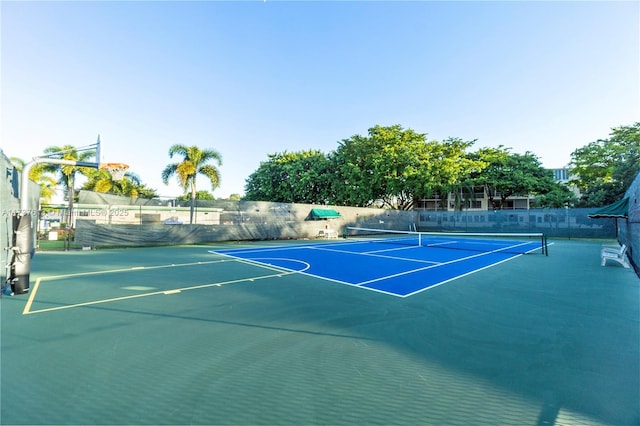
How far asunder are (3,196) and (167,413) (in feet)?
22.5

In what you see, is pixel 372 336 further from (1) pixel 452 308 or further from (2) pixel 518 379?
(1) pixel 452 308

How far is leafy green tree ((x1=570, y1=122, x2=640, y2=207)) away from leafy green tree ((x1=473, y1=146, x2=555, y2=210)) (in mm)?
6330

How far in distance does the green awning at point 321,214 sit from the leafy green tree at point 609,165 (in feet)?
92.1

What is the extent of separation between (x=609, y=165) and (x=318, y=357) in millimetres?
44346

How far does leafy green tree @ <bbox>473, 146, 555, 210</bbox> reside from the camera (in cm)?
4281

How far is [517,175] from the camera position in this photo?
42.8 meters

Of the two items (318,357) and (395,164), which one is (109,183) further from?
(318,357)

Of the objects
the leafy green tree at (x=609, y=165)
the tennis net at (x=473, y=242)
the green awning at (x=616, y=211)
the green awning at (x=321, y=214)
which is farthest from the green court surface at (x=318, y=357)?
the leafy green tree at (x=609, y=165)

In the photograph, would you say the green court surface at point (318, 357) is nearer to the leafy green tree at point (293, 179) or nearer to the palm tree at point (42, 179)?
the palm tree at point (42, 179)

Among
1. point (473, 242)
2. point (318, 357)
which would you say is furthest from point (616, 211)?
point (318, 357)

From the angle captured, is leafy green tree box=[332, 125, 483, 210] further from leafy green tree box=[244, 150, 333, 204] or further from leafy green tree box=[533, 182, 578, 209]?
leafy green tree box=[533, 182, 578, 209]

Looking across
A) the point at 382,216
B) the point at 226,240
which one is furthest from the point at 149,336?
the point at 382,216

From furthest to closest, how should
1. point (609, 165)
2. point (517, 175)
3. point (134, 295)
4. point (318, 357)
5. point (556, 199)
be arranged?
Answer: point (517, 175) < point (556, 199) < point (609, 165) < point (134, 295) < point (318, 357)

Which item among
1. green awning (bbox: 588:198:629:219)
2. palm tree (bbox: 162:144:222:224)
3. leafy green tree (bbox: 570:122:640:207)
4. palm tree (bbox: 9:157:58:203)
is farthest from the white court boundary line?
leafy green tree (bbox: 570:122:640:207)
